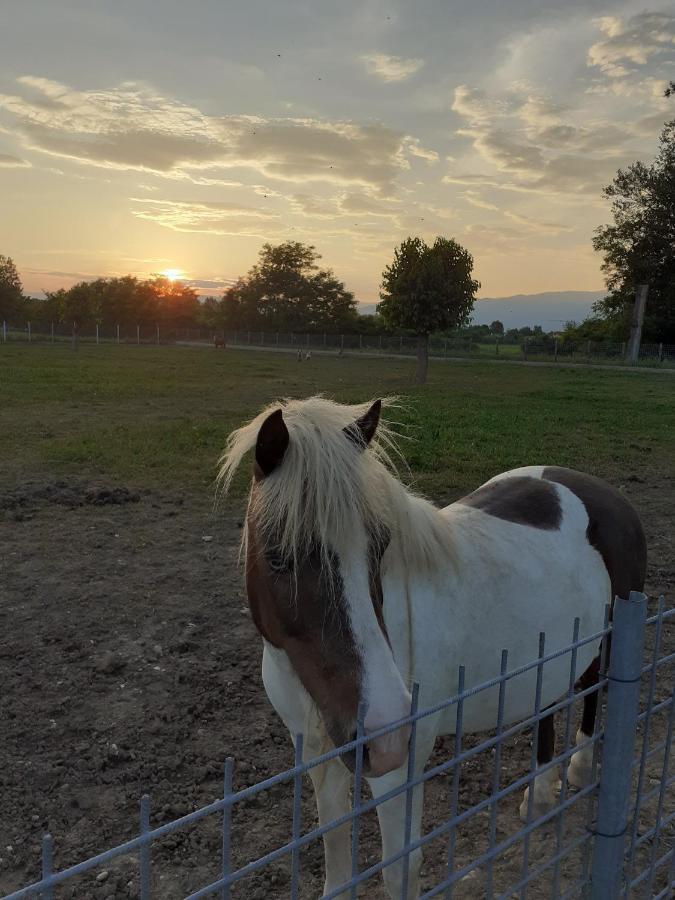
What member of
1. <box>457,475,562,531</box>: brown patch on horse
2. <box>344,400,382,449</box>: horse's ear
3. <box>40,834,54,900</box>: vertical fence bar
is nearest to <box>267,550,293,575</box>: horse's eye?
<box>344,400,382,449</box>: horse's ear

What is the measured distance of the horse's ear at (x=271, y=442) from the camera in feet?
6.29

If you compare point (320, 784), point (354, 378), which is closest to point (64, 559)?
point (320, 784)

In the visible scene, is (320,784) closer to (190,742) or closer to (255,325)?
(190,742)

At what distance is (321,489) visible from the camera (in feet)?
6.13

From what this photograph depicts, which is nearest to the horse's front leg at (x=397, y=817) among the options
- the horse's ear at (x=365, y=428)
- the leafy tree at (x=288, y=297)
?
the horse's ear at (x=365, y=428)

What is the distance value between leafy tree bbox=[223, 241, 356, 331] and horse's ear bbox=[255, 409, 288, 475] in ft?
194

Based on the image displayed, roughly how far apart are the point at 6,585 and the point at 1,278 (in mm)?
59030

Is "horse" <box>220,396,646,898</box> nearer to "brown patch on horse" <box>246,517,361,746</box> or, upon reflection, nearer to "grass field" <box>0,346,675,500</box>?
"brown patch on horse" <box>246,517,361,746</box>

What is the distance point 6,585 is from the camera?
539 cm

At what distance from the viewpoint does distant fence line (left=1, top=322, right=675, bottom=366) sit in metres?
41.0

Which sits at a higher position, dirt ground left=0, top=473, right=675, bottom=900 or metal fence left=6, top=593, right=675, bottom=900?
metal fence left=6, top=593, right=675, bottom=900

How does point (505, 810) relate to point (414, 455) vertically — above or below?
below

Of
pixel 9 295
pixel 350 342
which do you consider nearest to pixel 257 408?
pixel 350 342

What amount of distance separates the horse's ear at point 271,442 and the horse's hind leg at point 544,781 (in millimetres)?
2043
